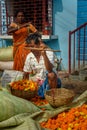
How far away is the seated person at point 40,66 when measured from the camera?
5.64 metres

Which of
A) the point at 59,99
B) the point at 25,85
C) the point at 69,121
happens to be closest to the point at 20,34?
the point at 25,85

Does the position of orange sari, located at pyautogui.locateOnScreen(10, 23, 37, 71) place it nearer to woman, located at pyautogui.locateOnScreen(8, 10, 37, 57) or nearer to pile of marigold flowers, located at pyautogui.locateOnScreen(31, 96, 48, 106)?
woman, located at pyautogui.locateOnScreen(8, 10, 37, 57)

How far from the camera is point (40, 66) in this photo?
5.81 metres

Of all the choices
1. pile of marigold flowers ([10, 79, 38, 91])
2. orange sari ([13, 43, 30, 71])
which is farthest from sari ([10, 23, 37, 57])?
pile of marigold flowers ([10, 79, 38, 91])

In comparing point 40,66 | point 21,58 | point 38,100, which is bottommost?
point 38,100

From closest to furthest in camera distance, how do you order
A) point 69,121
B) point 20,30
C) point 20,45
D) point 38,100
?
point 69,121
point 38,100
point 20,45
point 20,30

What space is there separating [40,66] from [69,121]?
2022 mm

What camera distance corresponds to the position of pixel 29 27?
720 cm

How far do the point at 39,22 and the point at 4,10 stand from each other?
1.27 metres

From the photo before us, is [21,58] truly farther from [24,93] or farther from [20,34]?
[20,34]

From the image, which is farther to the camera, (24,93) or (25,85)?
(25,85)

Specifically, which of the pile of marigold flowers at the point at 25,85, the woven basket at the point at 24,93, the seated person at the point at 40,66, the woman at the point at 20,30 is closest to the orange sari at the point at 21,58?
the seated person at the point at 40,66

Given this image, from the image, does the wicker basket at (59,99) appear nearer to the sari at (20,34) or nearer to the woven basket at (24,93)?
the woven basket at (24,93)

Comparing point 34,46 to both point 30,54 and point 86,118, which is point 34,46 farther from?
point 86,118
